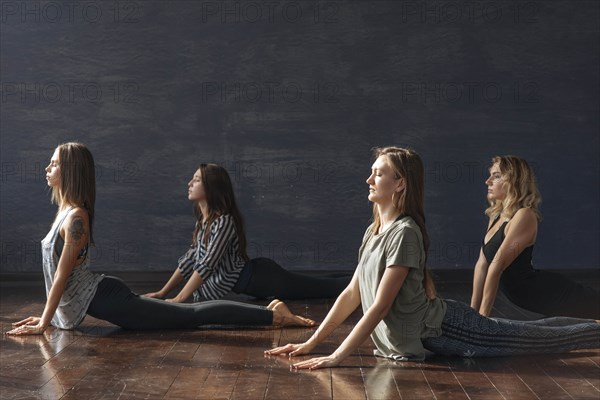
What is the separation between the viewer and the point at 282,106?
291 inches

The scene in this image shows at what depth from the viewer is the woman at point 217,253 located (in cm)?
573

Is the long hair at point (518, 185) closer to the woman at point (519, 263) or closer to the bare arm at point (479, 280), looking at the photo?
the woman at point (519, 263)

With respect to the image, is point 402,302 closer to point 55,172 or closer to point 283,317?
point 283,317

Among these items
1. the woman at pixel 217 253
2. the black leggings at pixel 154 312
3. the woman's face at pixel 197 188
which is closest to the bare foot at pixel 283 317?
the black leggings at pixel 154 312

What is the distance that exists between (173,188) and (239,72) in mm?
1017

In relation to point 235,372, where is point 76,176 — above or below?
above

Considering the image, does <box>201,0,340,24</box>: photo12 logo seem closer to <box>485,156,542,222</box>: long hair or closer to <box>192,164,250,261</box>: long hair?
<box>192,164,250,261</box>: long hair

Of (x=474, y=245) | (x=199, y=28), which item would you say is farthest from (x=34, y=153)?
(x=474, y=245)

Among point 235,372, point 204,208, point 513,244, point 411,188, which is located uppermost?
point 411,188

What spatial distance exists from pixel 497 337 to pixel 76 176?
7.04ft

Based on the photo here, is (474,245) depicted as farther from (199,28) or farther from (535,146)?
(199,28)

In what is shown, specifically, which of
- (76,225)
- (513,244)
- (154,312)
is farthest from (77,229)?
(513,244)

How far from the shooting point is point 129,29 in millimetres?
7367

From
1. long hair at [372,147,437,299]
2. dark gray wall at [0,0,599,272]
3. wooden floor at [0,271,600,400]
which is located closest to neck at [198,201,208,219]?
wooden floor at [0,271,600,400]
